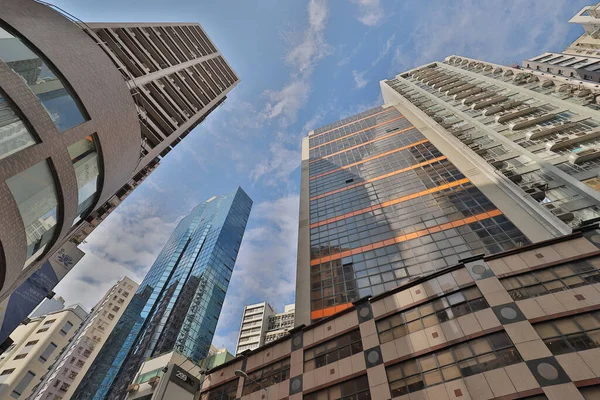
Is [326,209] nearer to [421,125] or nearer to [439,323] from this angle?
[421,125]

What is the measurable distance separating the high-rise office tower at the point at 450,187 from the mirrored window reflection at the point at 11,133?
991 inches

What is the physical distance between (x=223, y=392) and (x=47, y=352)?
60262 millimetres

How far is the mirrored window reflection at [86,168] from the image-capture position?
1553 cm

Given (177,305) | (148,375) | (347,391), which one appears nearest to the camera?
(347,391)

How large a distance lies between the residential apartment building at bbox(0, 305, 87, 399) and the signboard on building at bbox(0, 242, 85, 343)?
48.7 meters

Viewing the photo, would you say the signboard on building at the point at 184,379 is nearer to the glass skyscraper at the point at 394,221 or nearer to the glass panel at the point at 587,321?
the glass skyscraper at the point at 394,221

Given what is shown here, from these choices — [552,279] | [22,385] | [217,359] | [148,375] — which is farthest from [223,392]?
[22,385]

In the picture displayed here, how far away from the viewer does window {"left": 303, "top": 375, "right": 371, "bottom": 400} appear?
58.9ft

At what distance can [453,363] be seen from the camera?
16094mm

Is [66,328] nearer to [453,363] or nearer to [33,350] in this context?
[33,350]

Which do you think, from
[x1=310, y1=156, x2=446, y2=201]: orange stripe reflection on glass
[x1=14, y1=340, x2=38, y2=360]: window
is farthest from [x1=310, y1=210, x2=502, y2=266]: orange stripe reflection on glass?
[x1=14, y1=340, x2=38, y2=360]: window

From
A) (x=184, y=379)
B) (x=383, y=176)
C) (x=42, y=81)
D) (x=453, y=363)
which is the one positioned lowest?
(x=453, y=363)

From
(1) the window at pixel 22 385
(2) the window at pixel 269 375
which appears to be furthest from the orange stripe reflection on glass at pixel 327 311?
(1) the window at pixel 22 385

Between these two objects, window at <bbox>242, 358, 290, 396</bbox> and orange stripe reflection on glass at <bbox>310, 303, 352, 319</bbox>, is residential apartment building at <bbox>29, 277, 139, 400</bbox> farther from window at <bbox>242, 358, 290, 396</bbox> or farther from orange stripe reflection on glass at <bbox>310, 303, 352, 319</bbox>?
orange stripe reflection on glass at <bbox>310, 303, 352, 319</bbox>
